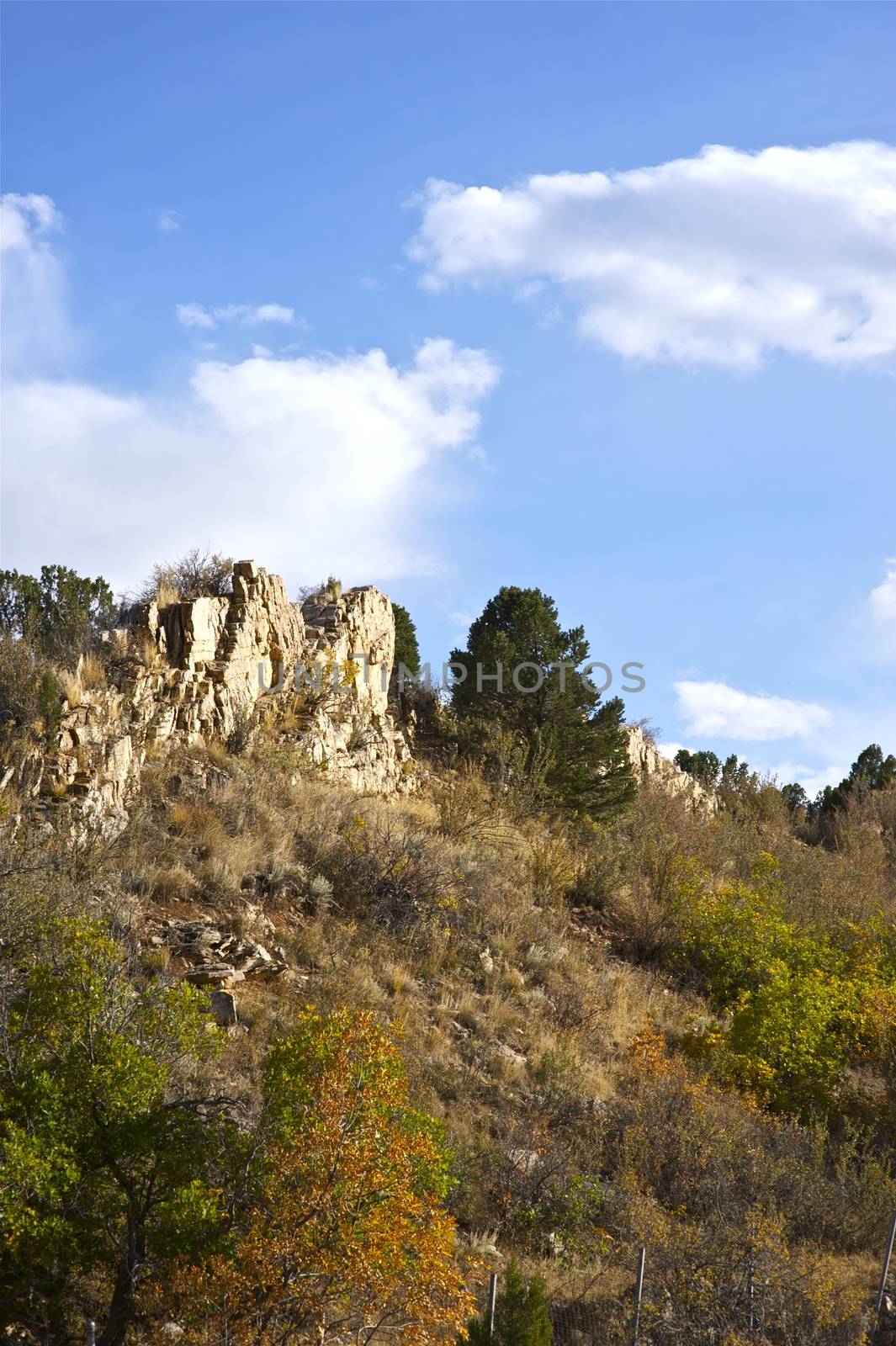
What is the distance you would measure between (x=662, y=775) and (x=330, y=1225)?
2913 centimetres

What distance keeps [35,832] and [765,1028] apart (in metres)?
11.9

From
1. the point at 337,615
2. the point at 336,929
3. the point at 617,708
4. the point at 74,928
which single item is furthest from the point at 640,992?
the point at 74,928

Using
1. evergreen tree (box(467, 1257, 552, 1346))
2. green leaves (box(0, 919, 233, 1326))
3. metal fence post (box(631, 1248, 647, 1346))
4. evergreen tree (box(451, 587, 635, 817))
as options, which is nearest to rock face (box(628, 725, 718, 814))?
evergreen tree (box(451, 587, 635, 817))

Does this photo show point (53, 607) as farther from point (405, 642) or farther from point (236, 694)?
point (405, 642)

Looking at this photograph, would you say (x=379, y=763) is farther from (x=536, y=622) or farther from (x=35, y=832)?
(x=35, y=832)

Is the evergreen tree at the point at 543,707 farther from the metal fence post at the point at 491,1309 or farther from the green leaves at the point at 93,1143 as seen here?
the green leaves at the point at 93,1143

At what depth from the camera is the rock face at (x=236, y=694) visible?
57.4 feet

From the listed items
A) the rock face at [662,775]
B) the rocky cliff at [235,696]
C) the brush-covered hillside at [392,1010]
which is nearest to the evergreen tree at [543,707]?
the brush-covered hillside at [392,1010]

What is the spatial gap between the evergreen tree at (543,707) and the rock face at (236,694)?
2.11 metres

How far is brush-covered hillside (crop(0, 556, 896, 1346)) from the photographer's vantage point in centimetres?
875

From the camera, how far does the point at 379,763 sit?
76.7 ft

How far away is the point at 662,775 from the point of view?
36.2 metres

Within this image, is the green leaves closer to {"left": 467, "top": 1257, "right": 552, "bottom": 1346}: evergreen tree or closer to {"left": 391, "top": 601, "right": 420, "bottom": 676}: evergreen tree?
{"left": 467, "top": 1257, "right": 552, "bottom": 1346}: evergreen tree

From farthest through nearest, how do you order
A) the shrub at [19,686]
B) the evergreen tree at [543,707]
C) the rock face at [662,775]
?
the rock face at [662,775] < the evergreen tree at [543,707] < the shrub at [19,686]
